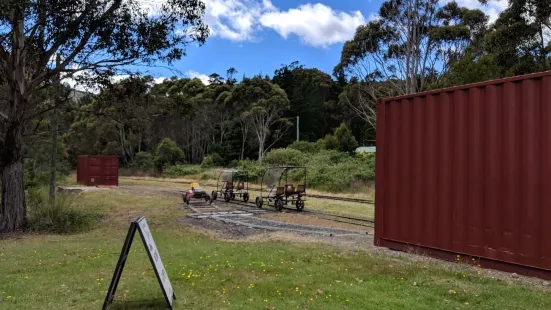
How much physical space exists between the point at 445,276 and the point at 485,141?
89.1 inches

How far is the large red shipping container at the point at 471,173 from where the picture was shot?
6.54 meters

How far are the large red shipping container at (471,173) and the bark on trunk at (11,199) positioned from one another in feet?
35.3

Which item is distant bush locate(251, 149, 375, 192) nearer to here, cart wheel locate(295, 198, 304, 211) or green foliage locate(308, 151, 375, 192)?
green foliage locate(308, 151, 375, 192)

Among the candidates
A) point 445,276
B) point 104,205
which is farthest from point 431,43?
point 445,276

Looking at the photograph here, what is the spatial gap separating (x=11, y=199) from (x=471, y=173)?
1269 cm

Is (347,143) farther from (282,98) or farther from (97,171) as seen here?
(97,171)

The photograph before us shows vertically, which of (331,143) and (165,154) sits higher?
(331,143)

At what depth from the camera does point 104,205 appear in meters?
20.9

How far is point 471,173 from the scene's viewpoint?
7.40 meters

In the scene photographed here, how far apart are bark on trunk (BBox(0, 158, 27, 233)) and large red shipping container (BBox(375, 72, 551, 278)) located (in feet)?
35.3

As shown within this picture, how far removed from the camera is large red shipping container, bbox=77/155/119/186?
34.2m

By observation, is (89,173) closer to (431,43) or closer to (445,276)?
(431,43)

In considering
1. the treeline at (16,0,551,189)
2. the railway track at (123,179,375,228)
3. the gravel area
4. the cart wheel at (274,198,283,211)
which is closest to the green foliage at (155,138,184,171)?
the treeline at (16,0,551,189)

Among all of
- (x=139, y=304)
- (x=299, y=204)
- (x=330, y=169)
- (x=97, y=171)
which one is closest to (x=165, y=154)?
(x=97, y=171)
